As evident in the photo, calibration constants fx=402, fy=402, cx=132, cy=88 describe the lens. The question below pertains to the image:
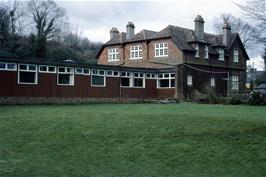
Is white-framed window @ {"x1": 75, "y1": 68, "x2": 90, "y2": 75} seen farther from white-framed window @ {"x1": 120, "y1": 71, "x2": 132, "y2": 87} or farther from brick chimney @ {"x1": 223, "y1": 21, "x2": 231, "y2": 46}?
brick chimney @ {"x1": 223, "y1": 21, "x2": 231, "y2": 46}

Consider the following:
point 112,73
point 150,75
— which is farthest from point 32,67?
point 150,75

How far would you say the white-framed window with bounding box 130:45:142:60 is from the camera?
47.0 metres

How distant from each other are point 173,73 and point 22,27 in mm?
33415

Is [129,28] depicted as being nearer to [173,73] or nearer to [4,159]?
[173,73]

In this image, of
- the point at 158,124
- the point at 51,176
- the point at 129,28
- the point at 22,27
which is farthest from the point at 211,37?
the point at 51,176

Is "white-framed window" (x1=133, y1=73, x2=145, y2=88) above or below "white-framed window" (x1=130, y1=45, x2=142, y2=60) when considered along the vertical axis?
below

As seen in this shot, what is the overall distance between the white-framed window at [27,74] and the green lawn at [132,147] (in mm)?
13542

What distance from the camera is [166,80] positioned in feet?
142

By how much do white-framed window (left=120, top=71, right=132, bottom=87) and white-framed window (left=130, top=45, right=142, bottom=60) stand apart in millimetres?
7131

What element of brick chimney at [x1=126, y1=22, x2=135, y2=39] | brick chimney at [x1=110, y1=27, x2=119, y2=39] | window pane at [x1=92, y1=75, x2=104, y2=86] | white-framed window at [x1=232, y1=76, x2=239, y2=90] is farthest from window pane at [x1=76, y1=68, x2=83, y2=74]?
white-framed window at [x1=232, y1=76, x2=239, y2=90]

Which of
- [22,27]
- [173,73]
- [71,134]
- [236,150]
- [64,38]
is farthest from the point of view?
[64,38]

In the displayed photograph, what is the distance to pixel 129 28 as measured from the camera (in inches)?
1943

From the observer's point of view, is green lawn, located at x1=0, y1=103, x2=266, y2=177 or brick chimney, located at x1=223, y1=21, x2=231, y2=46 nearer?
green lawn, located at x1=0, y1=103, x2=266, y2=177

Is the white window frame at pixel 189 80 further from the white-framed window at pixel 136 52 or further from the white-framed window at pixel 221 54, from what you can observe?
the white-framed window at pixel 221 54
